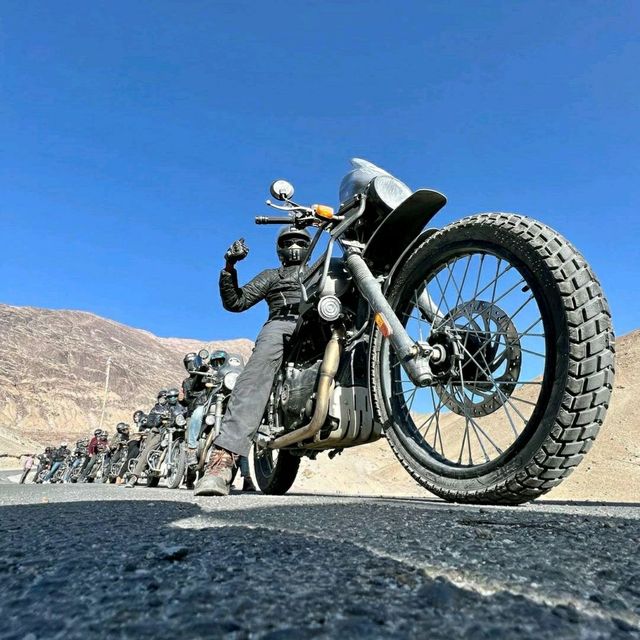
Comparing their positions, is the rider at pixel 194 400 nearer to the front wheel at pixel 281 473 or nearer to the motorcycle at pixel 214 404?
the motorcycle at pixel 214 404

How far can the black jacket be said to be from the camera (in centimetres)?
371

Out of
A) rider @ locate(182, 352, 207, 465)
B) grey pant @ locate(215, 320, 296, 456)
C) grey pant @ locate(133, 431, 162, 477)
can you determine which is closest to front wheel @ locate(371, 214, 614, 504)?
grey pant @ locate(215, 320, 296, 456)

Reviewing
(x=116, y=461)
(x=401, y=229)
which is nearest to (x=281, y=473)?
(x=401, y=229)

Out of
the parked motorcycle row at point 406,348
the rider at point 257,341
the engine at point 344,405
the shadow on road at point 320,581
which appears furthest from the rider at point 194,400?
the shadow on road at point 320,581

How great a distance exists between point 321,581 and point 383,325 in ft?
5.37

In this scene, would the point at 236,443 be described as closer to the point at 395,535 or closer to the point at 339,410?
the point at 339,410

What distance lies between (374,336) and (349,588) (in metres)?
2.01

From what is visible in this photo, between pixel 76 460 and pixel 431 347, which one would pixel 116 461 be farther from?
pixel 431 347

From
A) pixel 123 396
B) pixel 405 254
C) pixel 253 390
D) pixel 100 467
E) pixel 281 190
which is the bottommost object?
pixel 100 467

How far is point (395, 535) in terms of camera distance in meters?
1.19

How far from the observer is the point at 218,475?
291 centimetres

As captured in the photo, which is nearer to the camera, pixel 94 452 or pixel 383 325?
pixel 383 325

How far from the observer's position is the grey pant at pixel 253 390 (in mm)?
3062

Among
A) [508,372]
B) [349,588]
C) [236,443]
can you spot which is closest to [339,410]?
[236,443]
